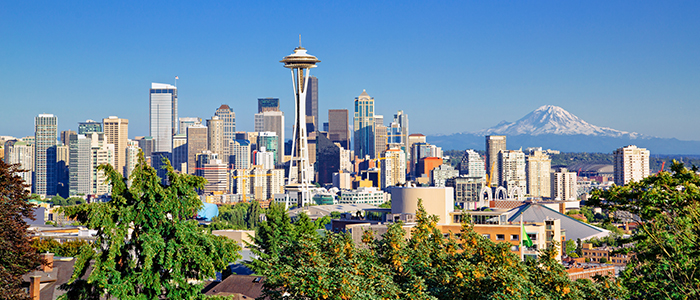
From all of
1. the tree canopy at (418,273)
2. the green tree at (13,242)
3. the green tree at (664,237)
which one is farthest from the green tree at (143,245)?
the green tree at (664,237)

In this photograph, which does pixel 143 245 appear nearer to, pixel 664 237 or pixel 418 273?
pixel 418 273

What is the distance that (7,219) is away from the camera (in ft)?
77.1

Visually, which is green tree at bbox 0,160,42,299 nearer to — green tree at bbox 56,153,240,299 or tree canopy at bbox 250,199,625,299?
green tree at bbox 56,153,240,299

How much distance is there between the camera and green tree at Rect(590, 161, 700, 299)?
→ 16.0 metres

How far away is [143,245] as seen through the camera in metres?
14.9

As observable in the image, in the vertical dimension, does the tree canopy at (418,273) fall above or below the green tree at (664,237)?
below

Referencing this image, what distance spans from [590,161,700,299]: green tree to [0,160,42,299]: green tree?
52.0 ft

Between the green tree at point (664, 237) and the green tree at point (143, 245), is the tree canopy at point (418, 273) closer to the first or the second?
the green tree at point (664, 237)

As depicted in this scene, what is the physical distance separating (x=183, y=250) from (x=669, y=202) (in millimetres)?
10876

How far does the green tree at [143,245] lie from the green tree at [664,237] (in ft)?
30.1

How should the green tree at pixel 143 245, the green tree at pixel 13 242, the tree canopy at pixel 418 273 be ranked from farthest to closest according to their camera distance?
the green tree at pixel 13 242 → the tree canopy at pixel 418 273 → the green tree at pixel 143 245

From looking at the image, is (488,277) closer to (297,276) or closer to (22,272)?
(297,276)

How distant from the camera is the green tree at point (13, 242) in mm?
21372

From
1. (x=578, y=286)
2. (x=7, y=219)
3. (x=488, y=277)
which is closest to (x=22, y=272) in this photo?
(x=7, y=219)
